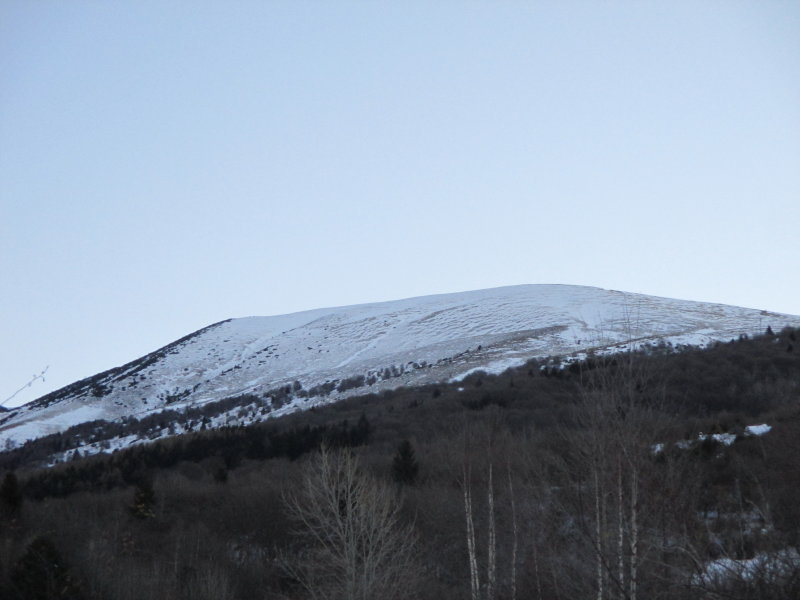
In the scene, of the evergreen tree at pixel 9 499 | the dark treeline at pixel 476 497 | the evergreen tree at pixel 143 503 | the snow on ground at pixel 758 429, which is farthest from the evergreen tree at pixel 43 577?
the snow on ground at pixel 758 429

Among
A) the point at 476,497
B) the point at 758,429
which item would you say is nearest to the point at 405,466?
the point at 476,497

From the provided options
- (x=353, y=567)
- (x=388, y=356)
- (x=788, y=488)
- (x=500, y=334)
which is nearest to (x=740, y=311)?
(x=500, y=334)

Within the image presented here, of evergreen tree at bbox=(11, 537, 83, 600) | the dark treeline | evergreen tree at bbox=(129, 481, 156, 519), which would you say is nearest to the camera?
the dark treeline

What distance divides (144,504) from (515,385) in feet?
78.6

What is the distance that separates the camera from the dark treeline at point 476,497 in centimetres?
1006

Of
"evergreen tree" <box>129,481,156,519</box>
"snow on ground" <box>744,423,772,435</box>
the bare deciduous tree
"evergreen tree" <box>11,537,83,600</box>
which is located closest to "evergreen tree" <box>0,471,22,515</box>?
"evergreen tree" <box>129,481,156,519</box>

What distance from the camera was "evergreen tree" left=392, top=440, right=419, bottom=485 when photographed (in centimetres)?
2817

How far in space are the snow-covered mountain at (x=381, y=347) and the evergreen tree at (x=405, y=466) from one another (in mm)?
21731

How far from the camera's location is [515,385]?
43.3 m

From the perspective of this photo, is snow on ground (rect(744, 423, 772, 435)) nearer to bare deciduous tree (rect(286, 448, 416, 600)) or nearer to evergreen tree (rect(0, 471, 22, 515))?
bare deciduous tree (rect(286, 448, 416, 600))

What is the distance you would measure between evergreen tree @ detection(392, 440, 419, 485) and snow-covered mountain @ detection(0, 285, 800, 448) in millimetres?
21731

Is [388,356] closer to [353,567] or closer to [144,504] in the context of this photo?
[144,504]

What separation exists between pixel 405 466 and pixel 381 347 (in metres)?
51.9

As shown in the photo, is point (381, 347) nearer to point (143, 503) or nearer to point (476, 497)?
point (143, 503)
